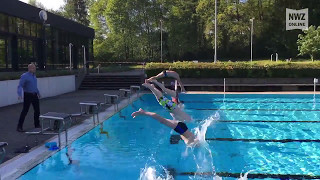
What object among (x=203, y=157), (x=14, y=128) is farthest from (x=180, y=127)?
(x=14, y=128)

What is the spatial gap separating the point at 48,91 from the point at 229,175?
1432 centimetres

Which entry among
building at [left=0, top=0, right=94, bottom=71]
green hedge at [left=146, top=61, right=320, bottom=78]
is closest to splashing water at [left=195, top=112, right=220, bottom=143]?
green hedge at [left=146, top=61, right=320, bottom=78]

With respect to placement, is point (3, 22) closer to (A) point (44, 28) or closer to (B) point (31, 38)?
(B) point (31, 38)

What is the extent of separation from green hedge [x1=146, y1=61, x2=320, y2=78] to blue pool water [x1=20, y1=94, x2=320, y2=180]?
370 inches

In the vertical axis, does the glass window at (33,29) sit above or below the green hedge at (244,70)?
above

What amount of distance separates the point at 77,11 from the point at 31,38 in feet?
161

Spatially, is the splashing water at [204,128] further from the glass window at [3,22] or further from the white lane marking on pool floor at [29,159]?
the glass window at [3,22]

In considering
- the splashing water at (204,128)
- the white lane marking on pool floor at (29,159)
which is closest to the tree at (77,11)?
the splashing water at (204,128)

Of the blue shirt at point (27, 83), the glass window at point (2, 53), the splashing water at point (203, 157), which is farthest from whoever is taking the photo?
the glass window at point (2, 53)

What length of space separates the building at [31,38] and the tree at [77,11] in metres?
40.3

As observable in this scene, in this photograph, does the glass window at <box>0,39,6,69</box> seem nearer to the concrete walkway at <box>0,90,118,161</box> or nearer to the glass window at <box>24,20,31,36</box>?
the glass window at <box>24,20,31,36</box>

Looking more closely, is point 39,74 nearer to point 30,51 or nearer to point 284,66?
point 30,51

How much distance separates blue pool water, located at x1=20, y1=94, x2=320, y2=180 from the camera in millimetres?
6363

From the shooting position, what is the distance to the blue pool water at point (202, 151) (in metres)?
6.36
